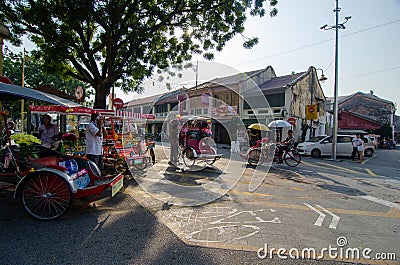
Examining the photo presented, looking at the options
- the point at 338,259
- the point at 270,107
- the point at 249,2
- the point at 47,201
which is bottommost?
the point at 338,259

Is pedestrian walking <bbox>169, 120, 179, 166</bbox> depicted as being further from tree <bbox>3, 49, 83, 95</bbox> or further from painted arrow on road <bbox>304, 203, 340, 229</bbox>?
tree <bbox>3, 49, 83, 95</bbox>

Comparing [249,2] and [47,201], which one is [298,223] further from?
[249,2]

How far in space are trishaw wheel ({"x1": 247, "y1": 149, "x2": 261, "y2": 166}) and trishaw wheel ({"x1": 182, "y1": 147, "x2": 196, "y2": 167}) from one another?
107 inches

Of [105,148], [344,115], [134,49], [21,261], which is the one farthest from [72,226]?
[344,115]

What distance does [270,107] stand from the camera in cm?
2044

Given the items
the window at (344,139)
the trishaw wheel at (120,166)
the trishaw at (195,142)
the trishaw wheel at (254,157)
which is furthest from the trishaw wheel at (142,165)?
the window at (344,139)

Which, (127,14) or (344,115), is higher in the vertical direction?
(127,14)

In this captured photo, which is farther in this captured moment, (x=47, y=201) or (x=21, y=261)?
(x=47, y=201)

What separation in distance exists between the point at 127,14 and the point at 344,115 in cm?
2714

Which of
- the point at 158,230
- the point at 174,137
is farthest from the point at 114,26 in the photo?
the point at 158,230
